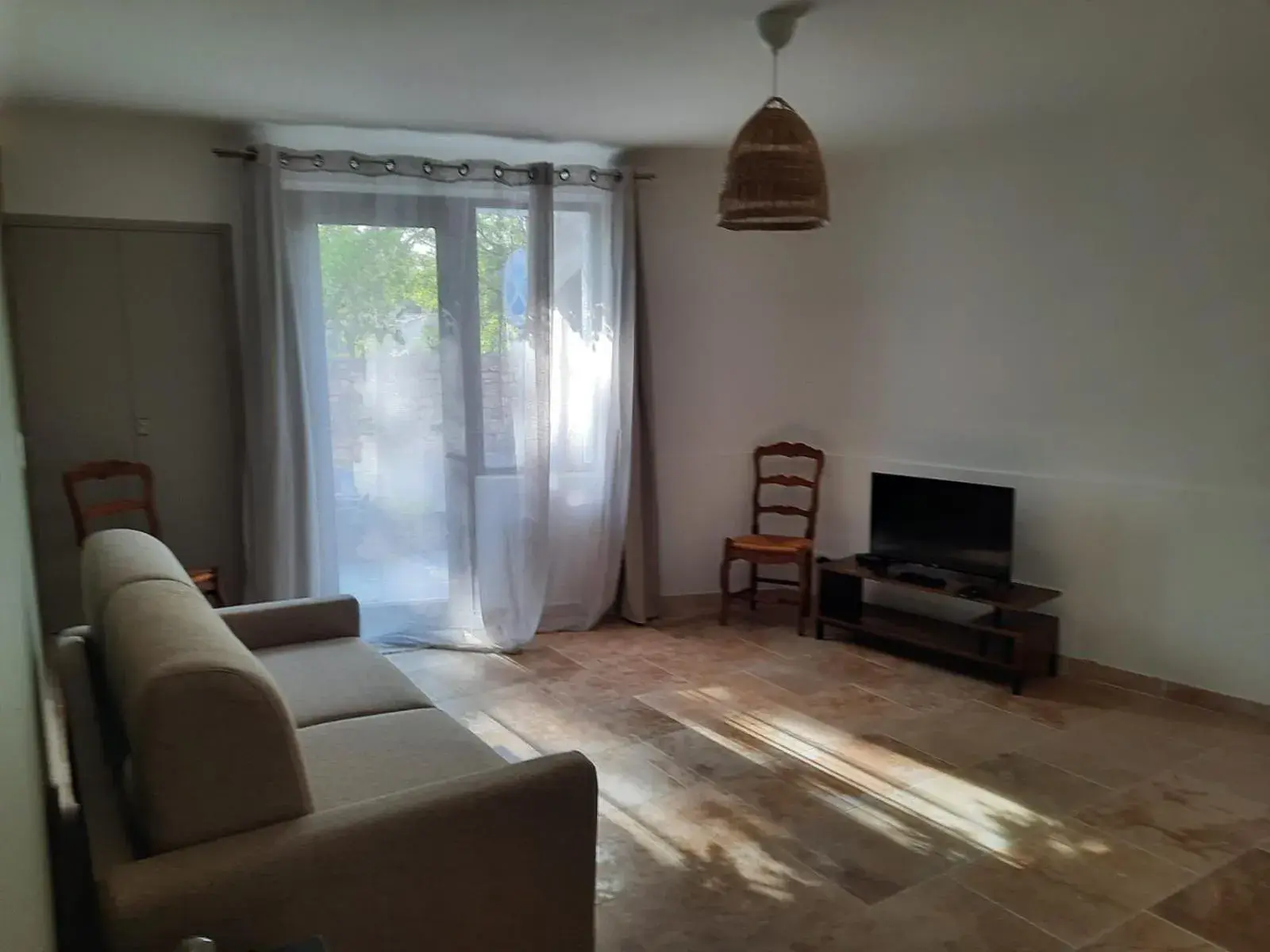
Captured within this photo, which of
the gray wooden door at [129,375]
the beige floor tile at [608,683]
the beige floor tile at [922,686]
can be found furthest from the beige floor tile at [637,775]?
the gray wooden door at [129,375]

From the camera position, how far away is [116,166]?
13.7ft

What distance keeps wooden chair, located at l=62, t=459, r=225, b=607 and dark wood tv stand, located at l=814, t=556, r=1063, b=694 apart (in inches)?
115

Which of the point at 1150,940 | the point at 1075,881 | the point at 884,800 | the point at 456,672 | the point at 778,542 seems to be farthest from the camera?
the point at 778,542


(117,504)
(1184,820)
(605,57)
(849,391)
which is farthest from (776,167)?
(117,504)

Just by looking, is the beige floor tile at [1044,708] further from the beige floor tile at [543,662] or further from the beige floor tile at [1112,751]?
the beige floor tile at [543,662]

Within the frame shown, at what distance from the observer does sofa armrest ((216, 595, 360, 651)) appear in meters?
3.29

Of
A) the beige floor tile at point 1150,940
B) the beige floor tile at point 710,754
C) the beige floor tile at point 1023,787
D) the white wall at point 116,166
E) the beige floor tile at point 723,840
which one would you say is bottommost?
the beige floor tile at point 1150,940

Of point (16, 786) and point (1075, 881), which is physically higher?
point (16, 786)

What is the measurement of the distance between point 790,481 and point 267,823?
→ 3.95 meters

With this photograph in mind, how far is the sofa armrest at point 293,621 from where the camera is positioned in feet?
10.8

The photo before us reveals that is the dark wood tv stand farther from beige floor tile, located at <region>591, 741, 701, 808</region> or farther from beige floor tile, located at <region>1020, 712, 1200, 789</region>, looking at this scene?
beige floor tile, located at <region>591, 741, 701, 808</region>

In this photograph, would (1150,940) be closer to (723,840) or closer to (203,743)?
(723,840)

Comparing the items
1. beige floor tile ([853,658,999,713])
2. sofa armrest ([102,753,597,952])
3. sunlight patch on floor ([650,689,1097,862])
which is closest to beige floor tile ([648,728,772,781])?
sunlight patch on floor ([650,689,1097,862])

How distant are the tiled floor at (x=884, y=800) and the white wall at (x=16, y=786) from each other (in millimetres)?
1416
